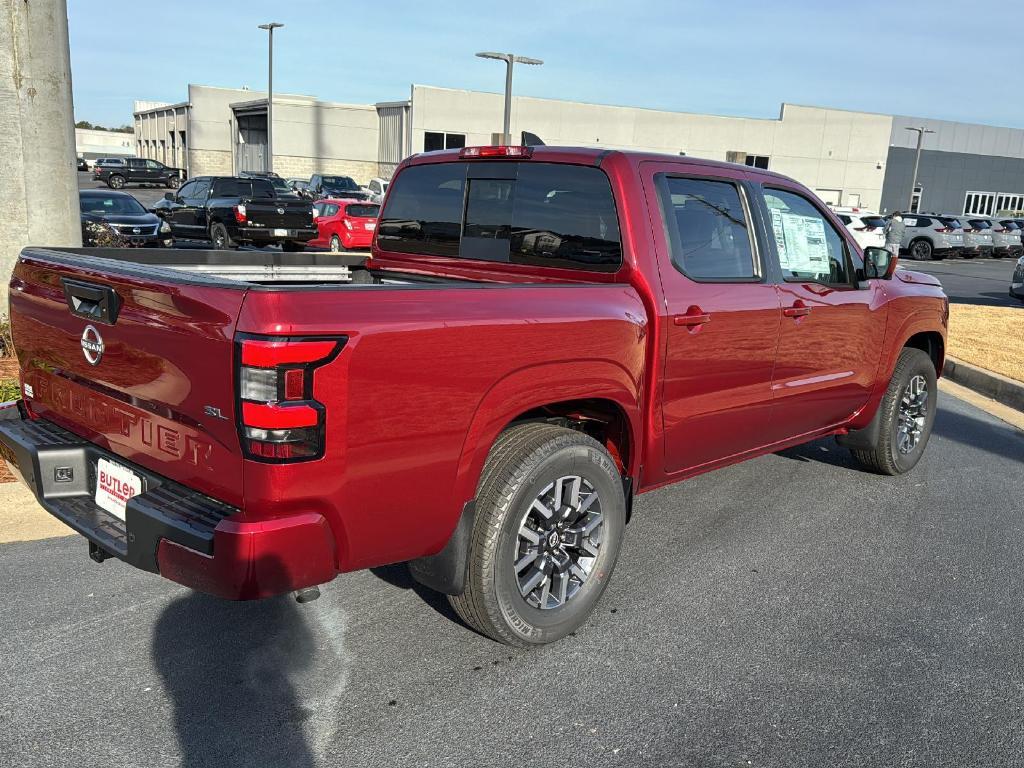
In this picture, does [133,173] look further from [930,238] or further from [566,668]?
[566,668]

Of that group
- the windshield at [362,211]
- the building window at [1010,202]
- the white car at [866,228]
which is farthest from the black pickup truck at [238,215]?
the building window at [1010,202]

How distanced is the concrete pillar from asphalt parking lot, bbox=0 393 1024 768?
3.65 metres

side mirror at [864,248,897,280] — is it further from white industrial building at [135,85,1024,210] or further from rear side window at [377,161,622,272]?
white industrial building at [135,85,1024,210]

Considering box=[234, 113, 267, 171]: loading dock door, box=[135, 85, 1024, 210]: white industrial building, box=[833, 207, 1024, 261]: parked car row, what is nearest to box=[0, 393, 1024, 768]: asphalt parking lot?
box=[833, 207, 1024, 261]: parked car row

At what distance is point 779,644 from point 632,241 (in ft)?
5.88

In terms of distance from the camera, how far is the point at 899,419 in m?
5.81

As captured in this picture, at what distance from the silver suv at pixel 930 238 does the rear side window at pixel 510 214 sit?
107 feet

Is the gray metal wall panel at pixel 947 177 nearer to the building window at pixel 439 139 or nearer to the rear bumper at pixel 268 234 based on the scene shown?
the building window at pixel 439 139

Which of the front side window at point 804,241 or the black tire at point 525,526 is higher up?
the front side window at point 804,241

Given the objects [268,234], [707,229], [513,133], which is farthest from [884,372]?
[513,133]

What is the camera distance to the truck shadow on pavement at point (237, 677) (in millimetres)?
2756

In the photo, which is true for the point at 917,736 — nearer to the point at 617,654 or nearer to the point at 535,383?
the point at 617,654

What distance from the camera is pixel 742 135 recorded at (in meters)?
54.0

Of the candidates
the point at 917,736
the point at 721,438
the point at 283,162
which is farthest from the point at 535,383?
the point at 283,162
